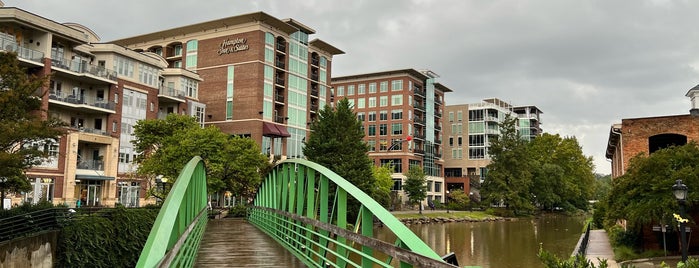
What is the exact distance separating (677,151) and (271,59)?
46974 millimetres

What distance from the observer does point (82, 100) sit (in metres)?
45.7

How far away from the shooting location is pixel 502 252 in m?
31.9

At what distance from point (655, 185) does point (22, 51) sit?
40.0m

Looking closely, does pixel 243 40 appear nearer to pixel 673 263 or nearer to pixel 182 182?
pixel 673 263

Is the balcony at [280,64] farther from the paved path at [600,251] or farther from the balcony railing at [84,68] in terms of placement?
the paved path at [600,251]

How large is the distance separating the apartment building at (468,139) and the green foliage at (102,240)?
77.1 metres

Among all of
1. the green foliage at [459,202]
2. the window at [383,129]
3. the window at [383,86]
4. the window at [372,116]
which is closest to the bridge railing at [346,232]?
the green foliage at [459,202]

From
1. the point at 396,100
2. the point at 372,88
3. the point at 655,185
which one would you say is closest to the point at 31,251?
the point at 655,185

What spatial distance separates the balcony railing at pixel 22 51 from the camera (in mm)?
37944

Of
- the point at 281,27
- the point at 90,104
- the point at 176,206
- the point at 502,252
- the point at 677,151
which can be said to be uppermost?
the point at 281,27

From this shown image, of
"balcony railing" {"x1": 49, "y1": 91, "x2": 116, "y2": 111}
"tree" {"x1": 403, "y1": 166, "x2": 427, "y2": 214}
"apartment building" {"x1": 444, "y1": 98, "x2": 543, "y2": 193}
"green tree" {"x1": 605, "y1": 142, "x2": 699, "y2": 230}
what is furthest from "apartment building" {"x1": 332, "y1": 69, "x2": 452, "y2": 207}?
"green tree" {"x1": 605, "y1": 142, "x2": 699, "y2": 230}

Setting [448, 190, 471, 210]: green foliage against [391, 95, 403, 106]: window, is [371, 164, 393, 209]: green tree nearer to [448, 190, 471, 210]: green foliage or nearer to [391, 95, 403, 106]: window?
[448, 190, 471, 210]: green foliage

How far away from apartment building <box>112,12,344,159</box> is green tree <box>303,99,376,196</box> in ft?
39.4

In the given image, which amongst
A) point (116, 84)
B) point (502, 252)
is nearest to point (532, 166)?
point (502, 252)
